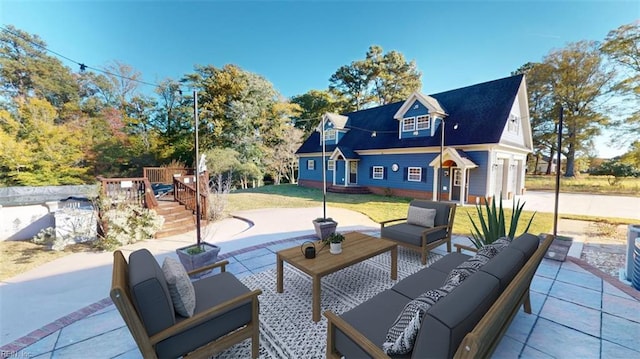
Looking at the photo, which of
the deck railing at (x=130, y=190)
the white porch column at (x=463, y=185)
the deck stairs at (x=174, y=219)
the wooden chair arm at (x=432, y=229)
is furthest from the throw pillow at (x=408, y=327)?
the white porch column at (x=463, y=185)

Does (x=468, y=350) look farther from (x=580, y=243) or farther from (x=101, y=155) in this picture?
(x=101, y=155)

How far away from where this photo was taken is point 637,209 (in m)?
9.28

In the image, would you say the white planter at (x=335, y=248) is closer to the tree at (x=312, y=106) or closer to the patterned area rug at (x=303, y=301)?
the patterned area rug at (x=303, y=301)

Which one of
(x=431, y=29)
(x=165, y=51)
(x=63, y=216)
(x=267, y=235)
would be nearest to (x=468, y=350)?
(x=267, y=235)

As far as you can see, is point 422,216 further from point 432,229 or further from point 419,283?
point 419,283

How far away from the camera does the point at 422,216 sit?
456 cm

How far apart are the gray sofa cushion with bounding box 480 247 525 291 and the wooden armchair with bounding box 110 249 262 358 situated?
1.83 metres

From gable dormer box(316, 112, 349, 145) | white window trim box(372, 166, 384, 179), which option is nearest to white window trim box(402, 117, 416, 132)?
white window trim box(372, 166, 384, 179)

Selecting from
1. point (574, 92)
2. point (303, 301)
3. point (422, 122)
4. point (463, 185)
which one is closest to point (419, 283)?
point (303, 301)

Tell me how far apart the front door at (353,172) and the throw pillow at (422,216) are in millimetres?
10905

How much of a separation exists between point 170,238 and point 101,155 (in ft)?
48.8

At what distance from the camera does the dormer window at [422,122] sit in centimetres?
1246

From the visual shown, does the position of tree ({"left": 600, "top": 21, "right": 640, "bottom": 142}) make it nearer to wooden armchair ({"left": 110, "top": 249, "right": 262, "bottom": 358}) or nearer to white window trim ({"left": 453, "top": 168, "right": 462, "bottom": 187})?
white window trim ({"left": 453, "top": 168, "right": 462, "bottom": 187})

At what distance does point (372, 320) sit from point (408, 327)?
0.55 metres
